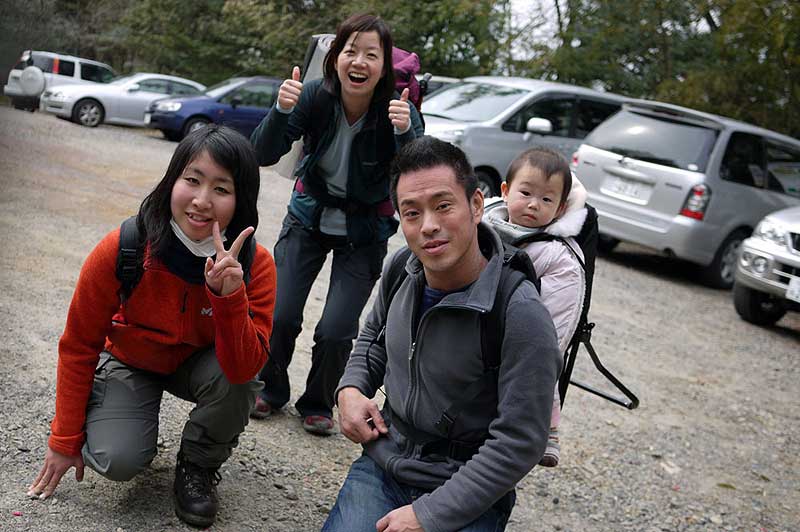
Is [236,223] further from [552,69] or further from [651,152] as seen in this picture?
[552,69]

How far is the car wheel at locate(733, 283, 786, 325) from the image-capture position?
930 cm

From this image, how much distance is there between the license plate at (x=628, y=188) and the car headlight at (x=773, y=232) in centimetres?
158

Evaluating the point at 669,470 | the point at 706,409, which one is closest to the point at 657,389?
the point at 706,409

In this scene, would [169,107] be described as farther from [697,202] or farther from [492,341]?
[492,341]

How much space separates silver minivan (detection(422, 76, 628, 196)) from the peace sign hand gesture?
26.4ft

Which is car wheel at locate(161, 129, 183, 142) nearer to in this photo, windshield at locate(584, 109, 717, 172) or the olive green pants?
windshield at locate(584, 109, 717, 172)

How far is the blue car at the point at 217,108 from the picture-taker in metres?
18.1

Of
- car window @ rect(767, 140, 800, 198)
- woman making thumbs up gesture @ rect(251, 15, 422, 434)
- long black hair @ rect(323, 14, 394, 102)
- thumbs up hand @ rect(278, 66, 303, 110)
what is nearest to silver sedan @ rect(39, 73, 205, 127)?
car window @ rect(767, 140, 800, 198)

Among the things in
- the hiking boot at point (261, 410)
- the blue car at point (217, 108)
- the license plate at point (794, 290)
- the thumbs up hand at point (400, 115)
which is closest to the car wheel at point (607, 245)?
the license plate at point (794, 290)

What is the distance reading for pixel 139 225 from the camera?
2.99 m

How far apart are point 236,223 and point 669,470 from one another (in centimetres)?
301

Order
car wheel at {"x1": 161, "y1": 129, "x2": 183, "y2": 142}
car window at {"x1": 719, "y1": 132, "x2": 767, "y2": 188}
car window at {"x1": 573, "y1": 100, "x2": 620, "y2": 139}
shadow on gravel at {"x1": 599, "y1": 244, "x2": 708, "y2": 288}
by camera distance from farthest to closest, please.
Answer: car wheel at {"x1": 161, "y1": 129, "x2": 183, "y2": 142}
car window at {"x1": 573, "y1": 100, "x2": 620, "y2": 139}
shadow on gravel at {"x1": 599, "y1": 244, "x2": 708, "y2": 288}
car window at {"x1": 719, "y1": 132, "x2": 767, "y2": 188}

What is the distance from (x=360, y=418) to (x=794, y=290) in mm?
6794

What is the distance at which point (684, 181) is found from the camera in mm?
10242
